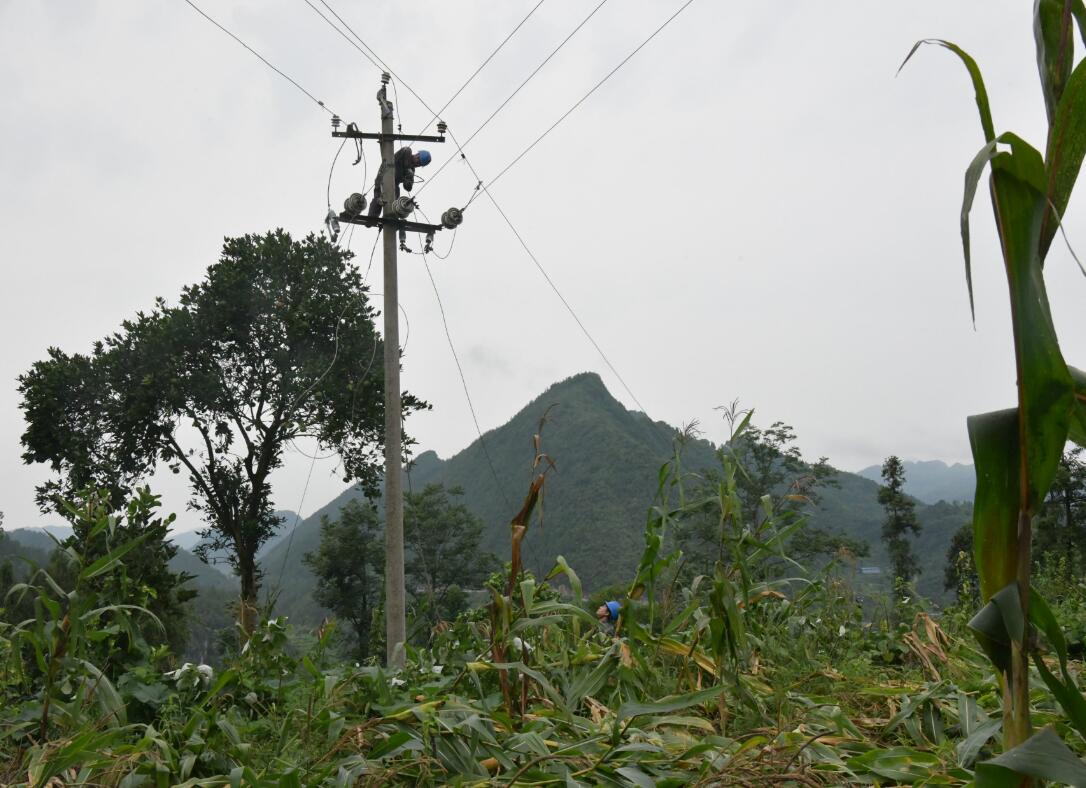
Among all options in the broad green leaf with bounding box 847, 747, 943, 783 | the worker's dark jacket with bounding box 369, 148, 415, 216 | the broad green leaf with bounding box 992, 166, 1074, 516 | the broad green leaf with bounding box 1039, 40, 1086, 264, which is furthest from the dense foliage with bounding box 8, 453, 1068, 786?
the worker's dark jacket with bounding box 369, 148, 415, 216

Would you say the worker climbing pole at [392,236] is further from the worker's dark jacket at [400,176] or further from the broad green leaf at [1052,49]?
the broad green leaf at [1052,49]

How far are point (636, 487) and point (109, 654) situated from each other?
4404 centimetres

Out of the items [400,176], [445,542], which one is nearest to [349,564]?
[445,542]

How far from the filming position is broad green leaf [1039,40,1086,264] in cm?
98

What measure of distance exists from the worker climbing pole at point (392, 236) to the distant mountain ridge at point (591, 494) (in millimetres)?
14815

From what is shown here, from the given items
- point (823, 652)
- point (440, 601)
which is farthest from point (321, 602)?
point (823, 652)

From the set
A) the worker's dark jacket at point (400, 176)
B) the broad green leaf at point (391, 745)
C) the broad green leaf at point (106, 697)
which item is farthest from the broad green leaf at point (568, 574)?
the worker's dark jacket at point (400, 176)

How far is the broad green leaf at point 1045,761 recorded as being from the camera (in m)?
0.89

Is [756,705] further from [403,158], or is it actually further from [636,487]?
[636,487]

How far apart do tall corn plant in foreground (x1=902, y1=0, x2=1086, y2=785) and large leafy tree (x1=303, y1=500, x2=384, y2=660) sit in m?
29.0

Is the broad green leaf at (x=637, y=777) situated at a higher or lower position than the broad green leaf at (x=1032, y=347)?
lower

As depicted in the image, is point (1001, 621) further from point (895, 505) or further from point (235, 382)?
point (895, 505)

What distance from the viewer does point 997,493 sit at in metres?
1.01

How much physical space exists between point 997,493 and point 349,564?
30.6 m
